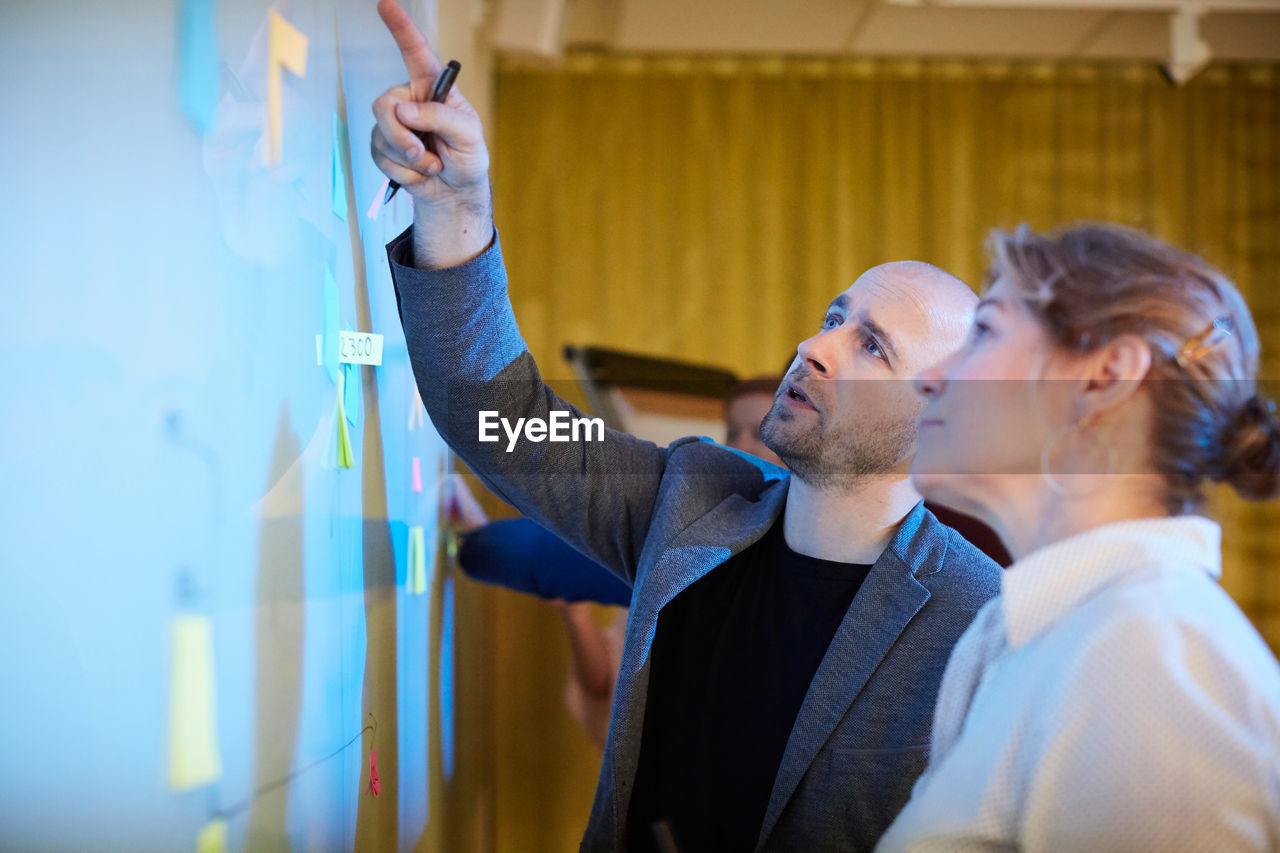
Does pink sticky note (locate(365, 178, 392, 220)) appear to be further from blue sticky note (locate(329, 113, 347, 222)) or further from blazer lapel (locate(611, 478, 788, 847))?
blazer lapel (locate(611, 478, 788, 847))

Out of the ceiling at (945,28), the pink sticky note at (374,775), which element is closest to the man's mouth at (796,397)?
the pink sticky note at (374,775)

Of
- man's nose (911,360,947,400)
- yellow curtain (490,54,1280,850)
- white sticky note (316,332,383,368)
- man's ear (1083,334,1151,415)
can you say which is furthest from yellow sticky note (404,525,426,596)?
yellow curtain (490,54,1280,850)

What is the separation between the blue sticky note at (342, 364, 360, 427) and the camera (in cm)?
77

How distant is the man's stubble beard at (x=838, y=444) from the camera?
34.8 inches

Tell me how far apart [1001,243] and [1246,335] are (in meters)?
0.16

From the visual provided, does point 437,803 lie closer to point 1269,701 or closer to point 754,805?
point 754,805

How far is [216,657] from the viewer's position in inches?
20.9

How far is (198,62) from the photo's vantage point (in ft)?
1.65

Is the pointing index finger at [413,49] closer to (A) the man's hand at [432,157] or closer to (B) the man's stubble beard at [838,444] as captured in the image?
(A) the man's hand at [432,157]

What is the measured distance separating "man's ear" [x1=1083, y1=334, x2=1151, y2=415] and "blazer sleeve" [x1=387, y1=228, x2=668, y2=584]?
504 millimetres

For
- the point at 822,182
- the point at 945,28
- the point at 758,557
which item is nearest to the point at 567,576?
the point at 758,557

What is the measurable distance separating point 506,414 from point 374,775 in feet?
1.22

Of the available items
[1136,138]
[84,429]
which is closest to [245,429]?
[84,429]

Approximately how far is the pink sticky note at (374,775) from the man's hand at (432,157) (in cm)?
47
